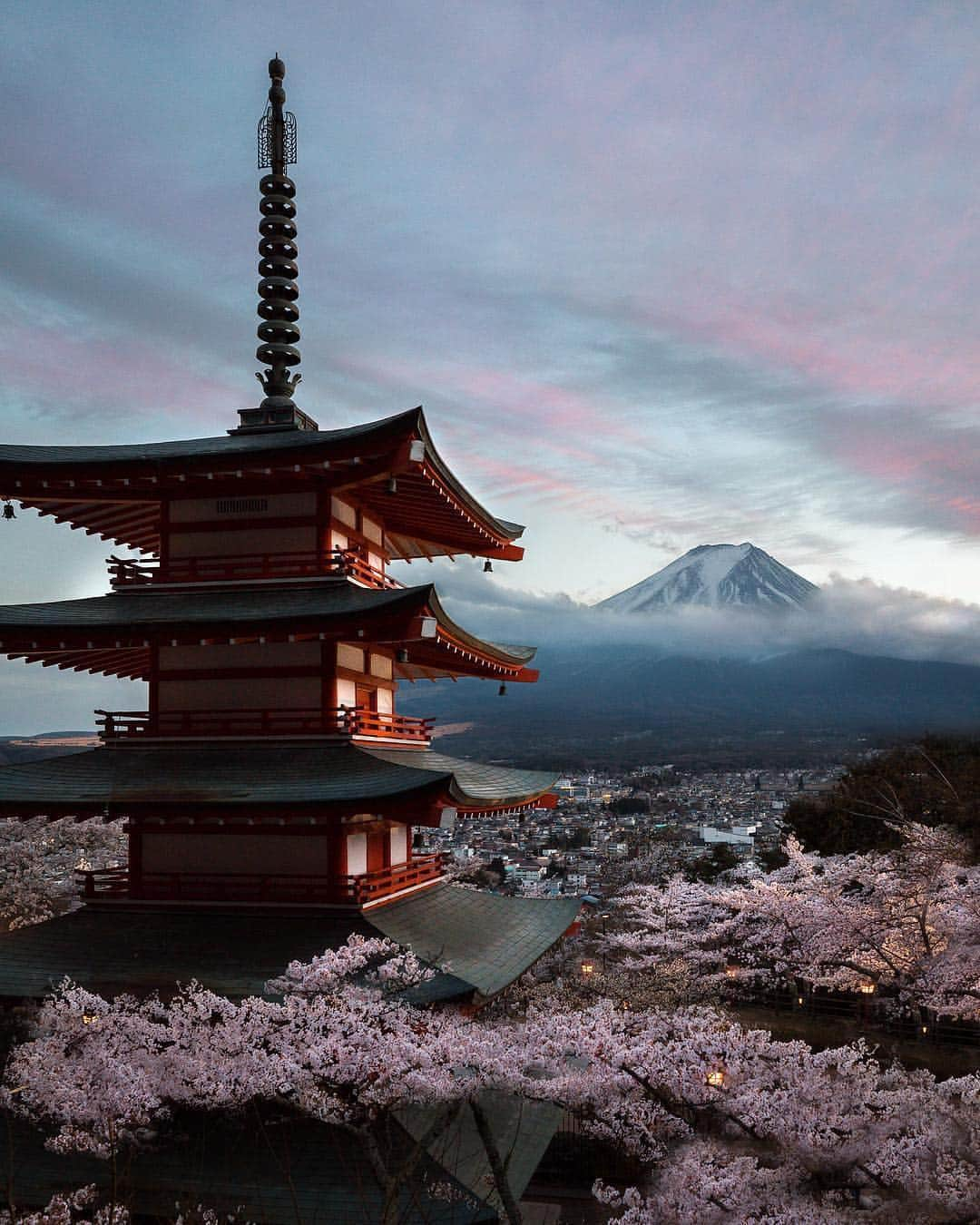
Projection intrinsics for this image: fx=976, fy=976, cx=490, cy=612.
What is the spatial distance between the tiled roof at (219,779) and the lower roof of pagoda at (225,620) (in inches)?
57.9

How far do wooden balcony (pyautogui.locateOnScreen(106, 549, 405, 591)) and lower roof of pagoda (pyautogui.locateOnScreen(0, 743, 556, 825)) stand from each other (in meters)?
2.28

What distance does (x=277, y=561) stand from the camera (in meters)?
13.2

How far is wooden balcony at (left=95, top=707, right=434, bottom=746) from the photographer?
41.9 ft

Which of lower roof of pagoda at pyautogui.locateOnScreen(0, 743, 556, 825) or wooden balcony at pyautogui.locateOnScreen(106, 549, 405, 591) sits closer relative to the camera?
lower roof of pagoda at pyautogui.locateOnScreen(0, 743, 556, 825)

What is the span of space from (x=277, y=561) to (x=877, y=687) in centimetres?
14143

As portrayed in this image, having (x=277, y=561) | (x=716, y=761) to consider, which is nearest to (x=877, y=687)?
(x=716, y=761)

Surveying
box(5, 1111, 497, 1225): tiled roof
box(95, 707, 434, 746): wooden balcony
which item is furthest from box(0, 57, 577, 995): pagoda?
box(5, 1111, 497, 1225): tiled roof

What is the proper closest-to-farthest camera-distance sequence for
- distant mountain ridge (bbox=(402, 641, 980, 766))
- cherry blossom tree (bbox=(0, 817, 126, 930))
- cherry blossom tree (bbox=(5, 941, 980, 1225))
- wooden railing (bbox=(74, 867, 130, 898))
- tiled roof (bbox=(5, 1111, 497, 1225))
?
cherry blossom tree (bbox=(5, 941, 980, 1225)), tiled roof (bbox=(5, 1111, 497, 1225)), wooden railing (bbox=(74, 867, 130, 898)), cherry blossom tree (bbox=(0, 817, 126, 930)), distant mountain ridge (bbox=(402, 641, 980, 766))

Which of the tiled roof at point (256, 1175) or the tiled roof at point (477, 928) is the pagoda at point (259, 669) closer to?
the tiled roof at point (477, 928)

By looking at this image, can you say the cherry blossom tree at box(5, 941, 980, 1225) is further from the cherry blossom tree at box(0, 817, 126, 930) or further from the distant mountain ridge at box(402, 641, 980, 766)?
the distant mountain ridge at box(402, 641, 980, 766)

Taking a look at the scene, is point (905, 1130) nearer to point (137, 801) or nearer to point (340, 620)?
point (340, 620)

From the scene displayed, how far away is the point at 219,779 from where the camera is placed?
12.1 meters

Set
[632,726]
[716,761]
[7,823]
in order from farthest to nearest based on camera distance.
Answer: [632,726] → [716,761] → [7,823]

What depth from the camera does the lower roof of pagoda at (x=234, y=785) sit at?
11.2m
